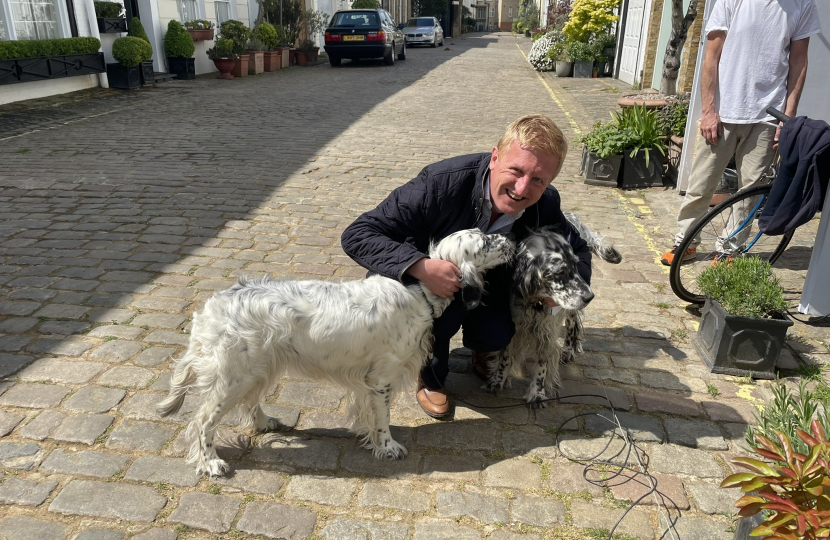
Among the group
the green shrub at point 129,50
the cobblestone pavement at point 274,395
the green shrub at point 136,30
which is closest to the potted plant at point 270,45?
the green shrub at point 136,30

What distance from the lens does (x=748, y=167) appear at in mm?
5098

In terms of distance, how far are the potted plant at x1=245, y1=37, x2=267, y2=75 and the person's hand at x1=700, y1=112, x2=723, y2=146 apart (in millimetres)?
17643

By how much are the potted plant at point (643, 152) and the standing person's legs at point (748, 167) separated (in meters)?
2.64

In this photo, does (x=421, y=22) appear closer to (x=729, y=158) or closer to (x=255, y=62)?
(x=255, y=62)

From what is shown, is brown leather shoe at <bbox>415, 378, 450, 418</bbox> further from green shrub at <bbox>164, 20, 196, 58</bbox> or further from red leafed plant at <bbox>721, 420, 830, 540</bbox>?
green shrub at <bbox>164, 20, 196, 58</bbox>

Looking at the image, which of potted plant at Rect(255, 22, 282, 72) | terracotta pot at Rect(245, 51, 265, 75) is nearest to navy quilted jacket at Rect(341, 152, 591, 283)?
terracotta pot at Rect(245, 51, 265, 75)

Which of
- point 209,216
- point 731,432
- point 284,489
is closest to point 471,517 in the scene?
point 284,489

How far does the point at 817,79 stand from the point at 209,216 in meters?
6.40

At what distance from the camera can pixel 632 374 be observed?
12.7ft

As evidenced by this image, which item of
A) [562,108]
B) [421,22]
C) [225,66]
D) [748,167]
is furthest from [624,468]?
[421,22]

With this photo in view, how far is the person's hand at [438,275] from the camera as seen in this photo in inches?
112

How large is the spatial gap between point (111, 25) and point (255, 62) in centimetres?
555

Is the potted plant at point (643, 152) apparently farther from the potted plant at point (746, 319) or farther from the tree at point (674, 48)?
the potted plant at point (746, 319)

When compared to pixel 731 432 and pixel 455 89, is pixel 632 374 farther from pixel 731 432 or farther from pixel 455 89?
pixel 455 89
